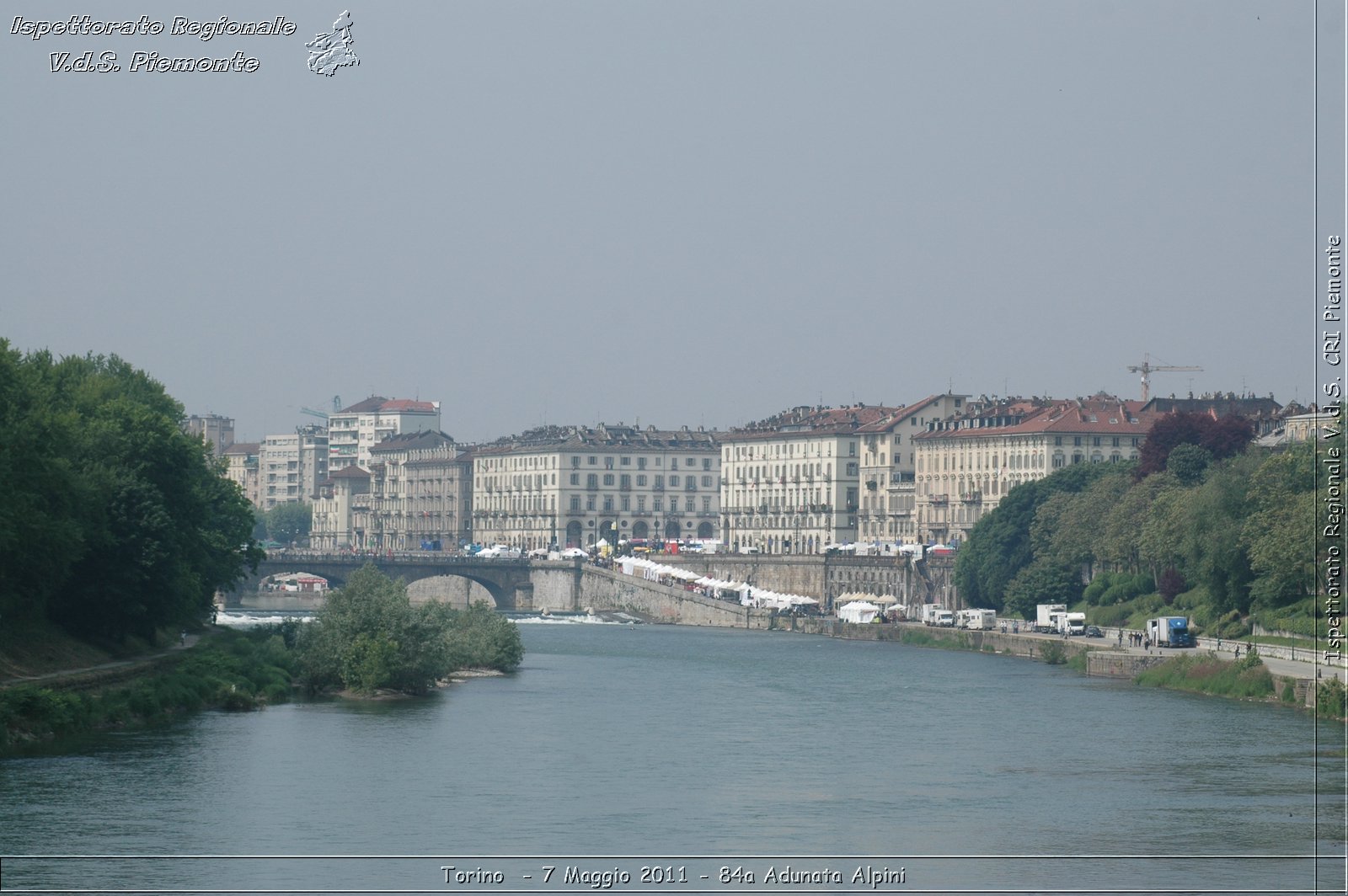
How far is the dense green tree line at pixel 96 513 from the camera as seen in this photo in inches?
1706

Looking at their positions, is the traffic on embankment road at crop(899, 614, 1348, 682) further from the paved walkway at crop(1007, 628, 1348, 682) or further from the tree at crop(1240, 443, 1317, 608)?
the tree at crop(1240, 443, 1317, 608)

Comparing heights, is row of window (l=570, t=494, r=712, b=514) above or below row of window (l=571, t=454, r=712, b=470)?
below

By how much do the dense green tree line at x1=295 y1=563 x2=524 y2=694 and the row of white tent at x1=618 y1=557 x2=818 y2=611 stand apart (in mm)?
55628

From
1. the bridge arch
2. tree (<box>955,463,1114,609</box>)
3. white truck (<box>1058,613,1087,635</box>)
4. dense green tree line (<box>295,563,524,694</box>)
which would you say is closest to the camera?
dense green tree line (<box>295,563,524,694</box>)

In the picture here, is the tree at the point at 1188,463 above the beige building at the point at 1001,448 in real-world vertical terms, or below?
below

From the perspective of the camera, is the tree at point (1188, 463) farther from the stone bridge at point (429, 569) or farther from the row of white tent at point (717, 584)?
the stone bridge at point (429, 569)

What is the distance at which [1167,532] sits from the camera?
7256 centimetres

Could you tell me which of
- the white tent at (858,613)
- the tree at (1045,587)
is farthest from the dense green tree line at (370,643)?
the white tent at (858,613)

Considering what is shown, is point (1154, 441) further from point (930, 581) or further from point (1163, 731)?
point (1163, 731)

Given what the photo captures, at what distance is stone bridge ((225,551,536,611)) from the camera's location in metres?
117

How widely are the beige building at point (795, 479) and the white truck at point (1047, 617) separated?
48.7 m

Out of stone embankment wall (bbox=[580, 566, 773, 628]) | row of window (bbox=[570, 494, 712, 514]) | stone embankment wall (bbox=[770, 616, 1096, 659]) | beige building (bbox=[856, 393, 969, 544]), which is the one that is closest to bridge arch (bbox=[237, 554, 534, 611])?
stone embankment wall (bbox=[580, 566, 773, 628])

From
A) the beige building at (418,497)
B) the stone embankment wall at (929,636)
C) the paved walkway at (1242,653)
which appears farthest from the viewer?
the beige building at (418,497)

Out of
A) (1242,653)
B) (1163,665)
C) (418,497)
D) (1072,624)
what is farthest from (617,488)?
(1242,653)
